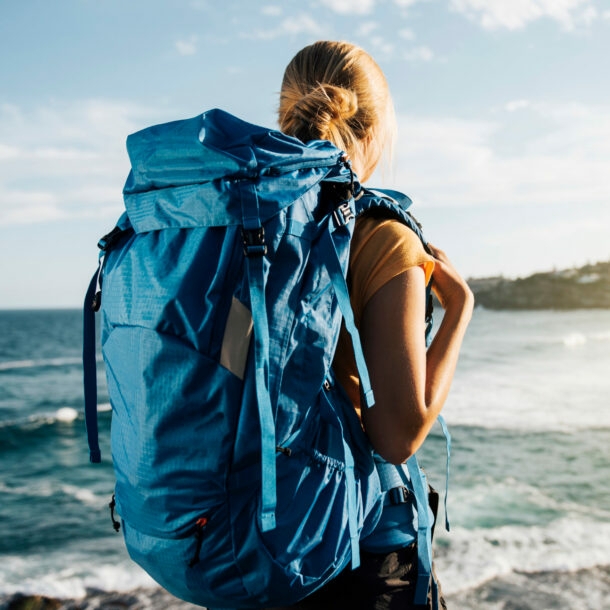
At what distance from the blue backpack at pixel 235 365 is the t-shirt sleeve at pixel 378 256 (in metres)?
0.09

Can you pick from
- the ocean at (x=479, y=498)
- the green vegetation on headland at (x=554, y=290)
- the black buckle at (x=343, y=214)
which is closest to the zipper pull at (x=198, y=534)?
the black buckle at (x=343, y=214)

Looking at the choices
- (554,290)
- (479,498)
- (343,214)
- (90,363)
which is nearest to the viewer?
(343,214)

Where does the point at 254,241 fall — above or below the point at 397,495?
above

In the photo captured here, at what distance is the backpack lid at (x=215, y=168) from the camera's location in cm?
115

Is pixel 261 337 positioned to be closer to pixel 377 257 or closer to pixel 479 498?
pixel 377 257

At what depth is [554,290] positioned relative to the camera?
209 ft

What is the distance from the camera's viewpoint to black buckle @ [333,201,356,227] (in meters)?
1.23

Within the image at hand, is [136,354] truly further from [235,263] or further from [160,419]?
[235,263]

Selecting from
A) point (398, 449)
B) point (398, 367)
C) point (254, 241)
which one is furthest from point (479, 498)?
point (254, 241)

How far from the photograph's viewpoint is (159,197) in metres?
1.23

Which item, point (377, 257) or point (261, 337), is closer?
point (261, 337)

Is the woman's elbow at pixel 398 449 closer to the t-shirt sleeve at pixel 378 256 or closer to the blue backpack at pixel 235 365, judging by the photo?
the blue backpack at pixel 235 365

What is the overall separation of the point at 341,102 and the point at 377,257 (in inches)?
15.3

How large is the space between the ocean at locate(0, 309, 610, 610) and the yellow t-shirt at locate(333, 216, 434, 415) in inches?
213
